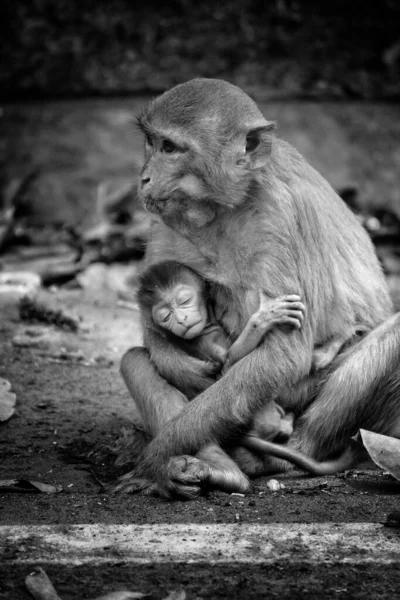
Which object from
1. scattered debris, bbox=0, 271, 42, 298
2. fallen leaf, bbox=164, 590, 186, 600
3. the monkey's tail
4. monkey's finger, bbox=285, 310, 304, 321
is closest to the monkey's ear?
monkey's finger, bbox=285, 310, 304, 321

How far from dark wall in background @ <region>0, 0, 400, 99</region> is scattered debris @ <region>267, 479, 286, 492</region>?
724cm

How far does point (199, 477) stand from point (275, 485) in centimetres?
47

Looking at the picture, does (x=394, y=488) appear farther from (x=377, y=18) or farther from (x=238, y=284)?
(x=377, y=18)

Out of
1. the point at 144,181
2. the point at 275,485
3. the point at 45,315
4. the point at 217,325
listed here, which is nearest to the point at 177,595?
the point at 275,485

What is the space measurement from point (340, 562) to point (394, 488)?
110 centimetres

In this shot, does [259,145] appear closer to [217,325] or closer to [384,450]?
[217,325]

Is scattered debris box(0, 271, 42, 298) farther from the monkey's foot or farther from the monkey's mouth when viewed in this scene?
the monkey's foot

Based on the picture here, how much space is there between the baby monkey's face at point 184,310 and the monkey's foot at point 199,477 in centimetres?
79

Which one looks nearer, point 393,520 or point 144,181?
point 393,520

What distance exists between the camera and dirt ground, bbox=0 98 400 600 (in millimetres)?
4320

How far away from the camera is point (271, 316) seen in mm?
5676

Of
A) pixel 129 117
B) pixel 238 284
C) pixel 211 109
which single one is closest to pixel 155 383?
pixel 238 284

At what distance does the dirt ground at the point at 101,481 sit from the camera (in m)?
4.32

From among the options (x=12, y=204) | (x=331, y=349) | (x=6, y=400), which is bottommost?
(x=12, y=204)
